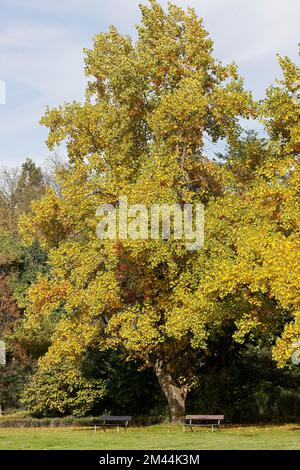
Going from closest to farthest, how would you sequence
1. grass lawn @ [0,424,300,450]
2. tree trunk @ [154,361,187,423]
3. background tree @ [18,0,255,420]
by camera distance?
grass lawn @ [0,424,300,450], background tree @ [18,0,255,420], tree trunk @ [154,361,187,423]

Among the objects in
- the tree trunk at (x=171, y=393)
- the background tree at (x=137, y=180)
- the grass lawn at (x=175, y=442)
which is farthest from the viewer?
the tree trunk at (x=171, y=393)

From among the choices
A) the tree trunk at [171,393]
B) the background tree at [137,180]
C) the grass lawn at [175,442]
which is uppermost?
the background tree at [137,180]

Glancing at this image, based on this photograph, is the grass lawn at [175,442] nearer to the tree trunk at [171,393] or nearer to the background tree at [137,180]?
the background tree at [137,180]

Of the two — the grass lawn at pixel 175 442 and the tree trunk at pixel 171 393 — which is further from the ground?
the tree trunk at pixel 171 393

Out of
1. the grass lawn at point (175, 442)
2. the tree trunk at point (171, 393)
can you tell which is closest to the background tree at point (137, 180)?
the tree trunk at point (171, 393)

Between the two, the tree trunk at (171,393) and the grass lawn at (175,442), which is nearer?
the grass lawn at (175,442)

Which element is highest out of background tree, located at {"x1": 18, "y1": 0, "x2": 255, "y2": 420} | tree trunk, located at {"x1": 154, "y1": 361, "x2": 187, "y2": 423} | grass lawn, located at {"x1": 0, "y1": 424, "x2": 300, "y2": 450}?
background tree, located at {"x1": 18, "y1": 0, "x2": 255, "y2": 420}

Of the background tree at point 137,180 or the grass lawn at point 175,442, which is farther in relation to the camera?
the background tree at point 137,180

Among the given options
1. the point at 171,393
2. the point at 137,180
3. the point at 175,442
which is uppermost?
the point at 137,180

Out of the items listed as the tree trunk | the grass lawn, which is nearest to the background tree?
the tree trunk

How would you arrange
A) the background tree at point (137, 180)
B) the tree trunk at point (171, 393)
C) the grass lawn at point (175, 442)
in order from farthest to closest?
the tree trunk at point (171, 393), the background tree at point (137, 180), the grass lawn at point (175, 442)

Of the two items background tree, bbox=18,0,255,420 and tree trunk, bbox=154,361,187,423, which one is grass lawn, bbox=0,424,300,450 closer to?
background tree, bbox=18,0,255,420
